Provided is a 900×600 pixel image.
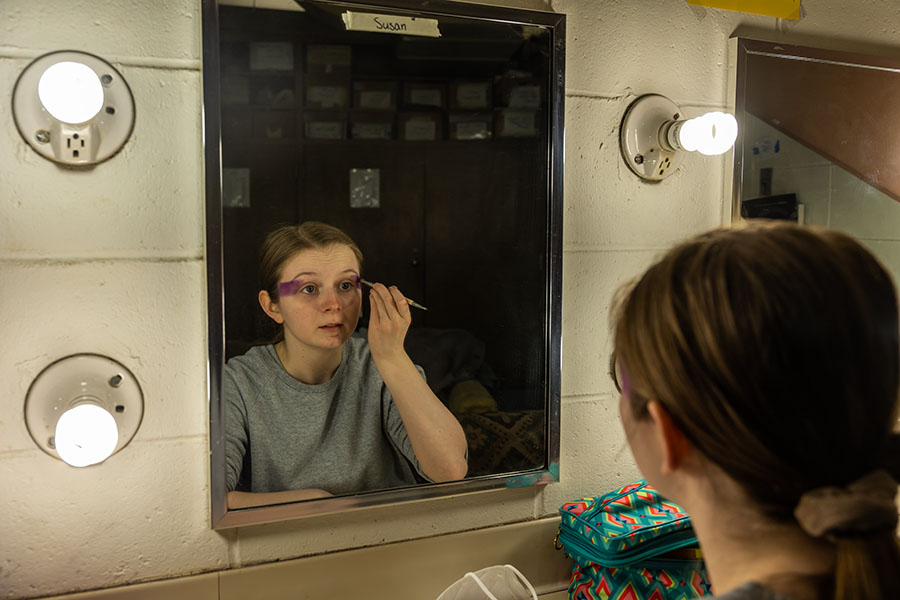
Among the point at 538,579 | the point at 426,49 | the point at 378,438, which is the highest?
the point at 426,49

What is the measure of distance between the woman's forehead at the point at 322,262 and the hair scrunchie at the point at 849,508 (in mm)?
708

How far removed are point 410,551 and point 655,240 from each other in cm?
71

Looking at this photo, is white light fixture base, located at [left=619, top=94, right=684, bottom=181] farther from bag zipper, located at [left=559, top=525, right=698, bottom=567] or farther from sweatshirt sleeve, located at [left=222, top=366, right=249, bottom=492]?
sweatshirt sleeve, located at [left=222, top=366, right=249, bottom=492]

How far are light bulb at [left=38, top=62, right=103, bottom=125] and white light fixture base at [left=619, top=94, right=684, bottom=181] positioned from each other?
845 mm

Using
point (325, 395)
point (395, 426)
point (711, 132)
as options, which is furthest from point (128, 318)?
point (711, 132)

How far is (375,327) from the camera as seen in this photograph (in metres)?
1.08

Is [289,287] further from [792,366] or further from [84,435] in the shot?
[792,366]

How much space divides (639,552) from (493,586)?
241mm

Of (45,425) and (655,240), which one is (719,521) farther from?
(45,425)

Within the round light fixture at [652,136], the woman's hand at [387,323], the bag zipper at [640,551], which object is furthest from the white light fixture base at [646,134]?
the bag zipper at [640,551]

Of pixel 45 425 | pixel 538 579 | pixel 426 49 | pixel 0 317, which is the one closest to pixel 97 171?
pixel 0 317

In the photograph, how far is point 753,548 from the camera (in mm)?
573

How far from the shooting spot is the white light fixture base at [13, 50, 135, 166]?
0.91 metres

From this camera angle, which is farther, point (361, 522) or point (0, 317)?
point (361, 522)
